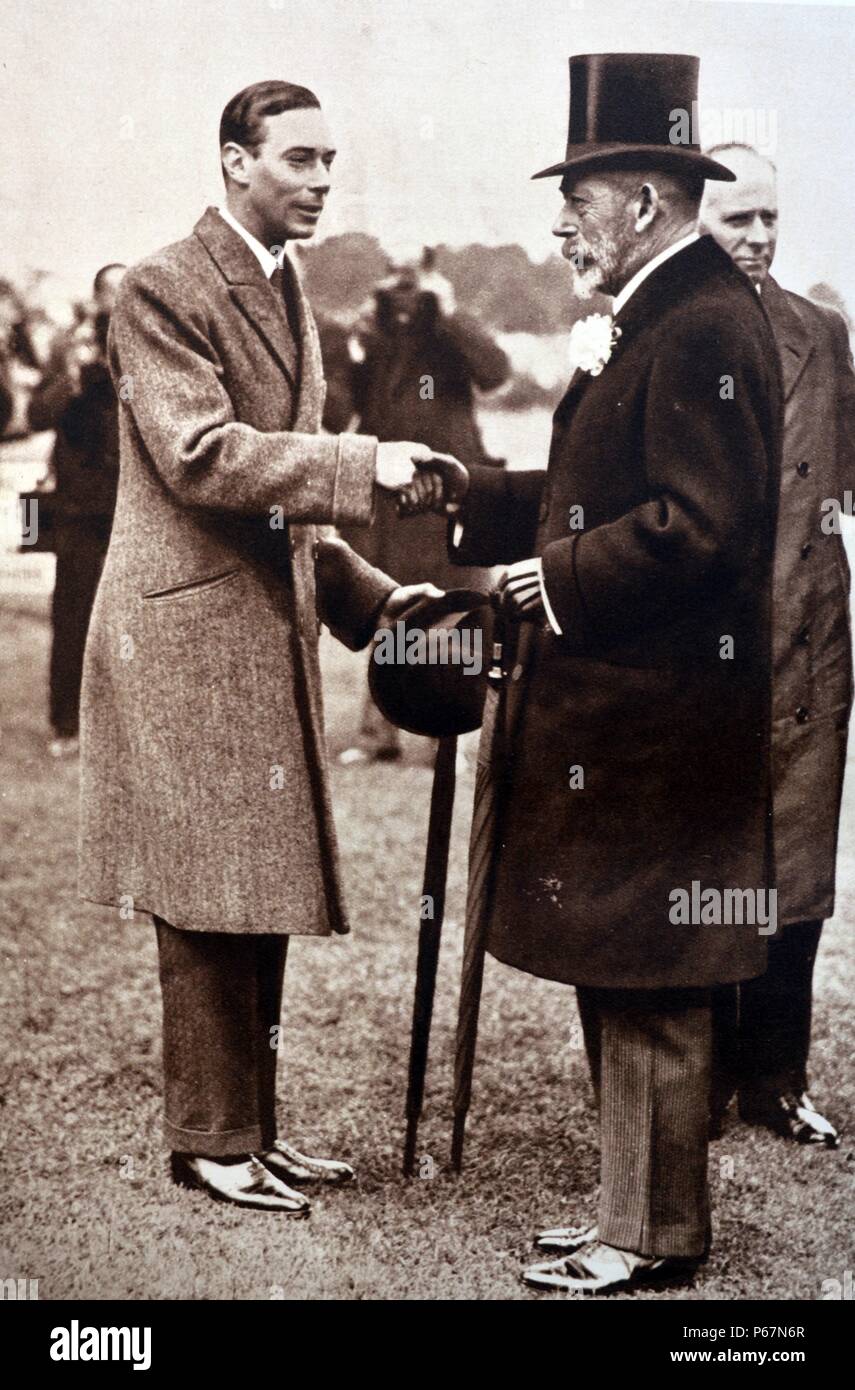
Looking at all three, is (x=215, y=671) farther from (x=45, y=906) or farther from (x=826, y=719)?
(x=826, y=719)

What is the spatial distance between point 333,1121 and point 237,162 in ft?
7.26

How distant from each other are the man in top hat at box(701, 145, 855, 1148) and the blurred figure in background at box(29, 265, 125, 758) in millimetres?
1433

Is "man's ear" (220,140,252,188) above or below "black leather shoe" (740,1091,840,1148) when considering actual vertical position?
above

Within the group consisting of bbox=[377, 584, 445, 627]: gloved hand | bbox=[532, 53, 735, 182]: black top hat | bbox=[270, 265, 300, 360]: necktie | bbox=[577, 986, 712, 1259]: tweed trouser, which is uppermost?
bbox=[532, 53, 735, 182]: black top hat

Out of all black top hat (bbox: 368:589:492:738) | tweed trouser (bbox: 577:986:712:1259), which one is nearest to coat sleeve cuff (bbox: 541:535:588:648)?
black top hat (bbox: 368:589:492:738)

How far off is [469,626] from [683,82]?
1.26 m

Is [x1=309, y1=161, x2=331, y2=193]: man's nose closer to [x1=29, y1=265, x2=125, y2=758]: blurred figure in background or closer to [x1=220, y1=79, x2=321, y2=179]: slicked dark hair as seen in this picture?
[x1=220, y1=79, x2=321, y2=179]: slicked dark hair

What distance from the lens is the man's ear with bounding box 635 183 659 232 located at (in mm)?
3303

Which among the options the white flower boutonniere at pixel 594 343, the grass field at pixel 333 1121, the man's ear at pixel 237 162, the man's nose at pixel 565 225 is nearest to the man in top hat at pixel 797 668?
the grass field at pixel 333 1121

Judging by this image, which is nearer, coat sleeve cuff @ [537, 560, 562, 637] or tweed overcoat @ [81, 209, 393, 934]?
coat sleeve cuff @ [537, 560, 562, 637]

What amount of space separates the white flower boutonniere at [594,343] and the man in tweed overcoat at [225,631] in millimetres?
449

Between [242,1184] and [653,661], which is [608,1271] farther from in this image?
[653,661]

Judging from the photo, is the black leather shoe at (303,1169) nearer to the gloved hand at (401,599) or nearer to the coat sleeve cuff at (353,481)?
the gloved hand at (401,599)
